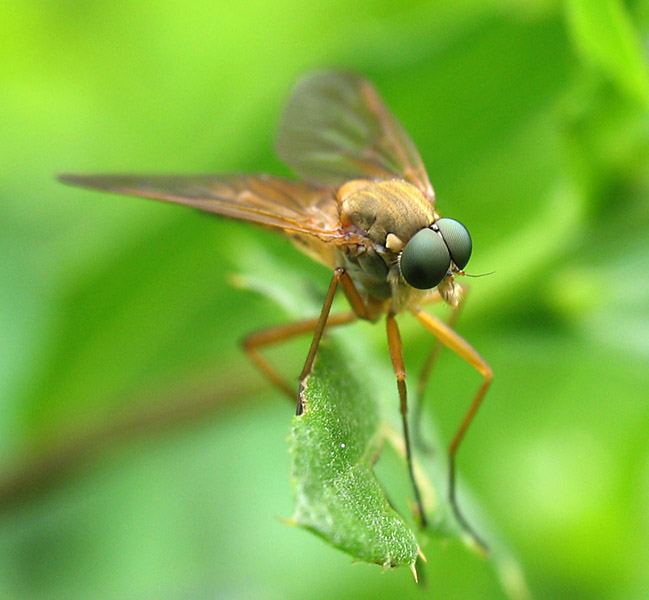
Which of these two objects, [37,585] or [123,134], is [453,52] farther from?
[37,585]

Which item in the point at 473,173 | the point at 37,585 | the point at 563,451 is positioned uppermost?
the point at 473,173

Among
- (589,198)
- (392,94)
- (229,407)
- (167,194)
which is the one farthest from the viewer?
(392,94)

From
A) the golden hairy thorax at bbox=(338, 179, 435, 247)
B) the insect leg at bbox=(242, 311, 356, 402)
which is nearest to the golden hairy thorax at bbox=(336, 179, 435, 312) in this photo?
the golden hairy thorax at bbox=(338, 179, 435, 247)

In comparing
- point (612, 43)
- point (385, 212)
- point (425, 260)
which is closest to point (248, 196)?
point (385, 212)

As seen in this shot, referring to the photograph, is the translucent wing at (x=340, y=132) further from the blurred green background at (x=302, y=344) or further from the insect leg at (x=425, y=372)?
the insect leg at (x=425, y=372)

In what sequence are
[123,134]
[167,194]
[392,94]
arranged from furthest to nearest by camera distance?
[123,134], [392,94], [167,194]

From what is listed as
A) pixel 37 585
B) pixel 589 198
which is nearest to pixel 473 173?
pixel 589 198
